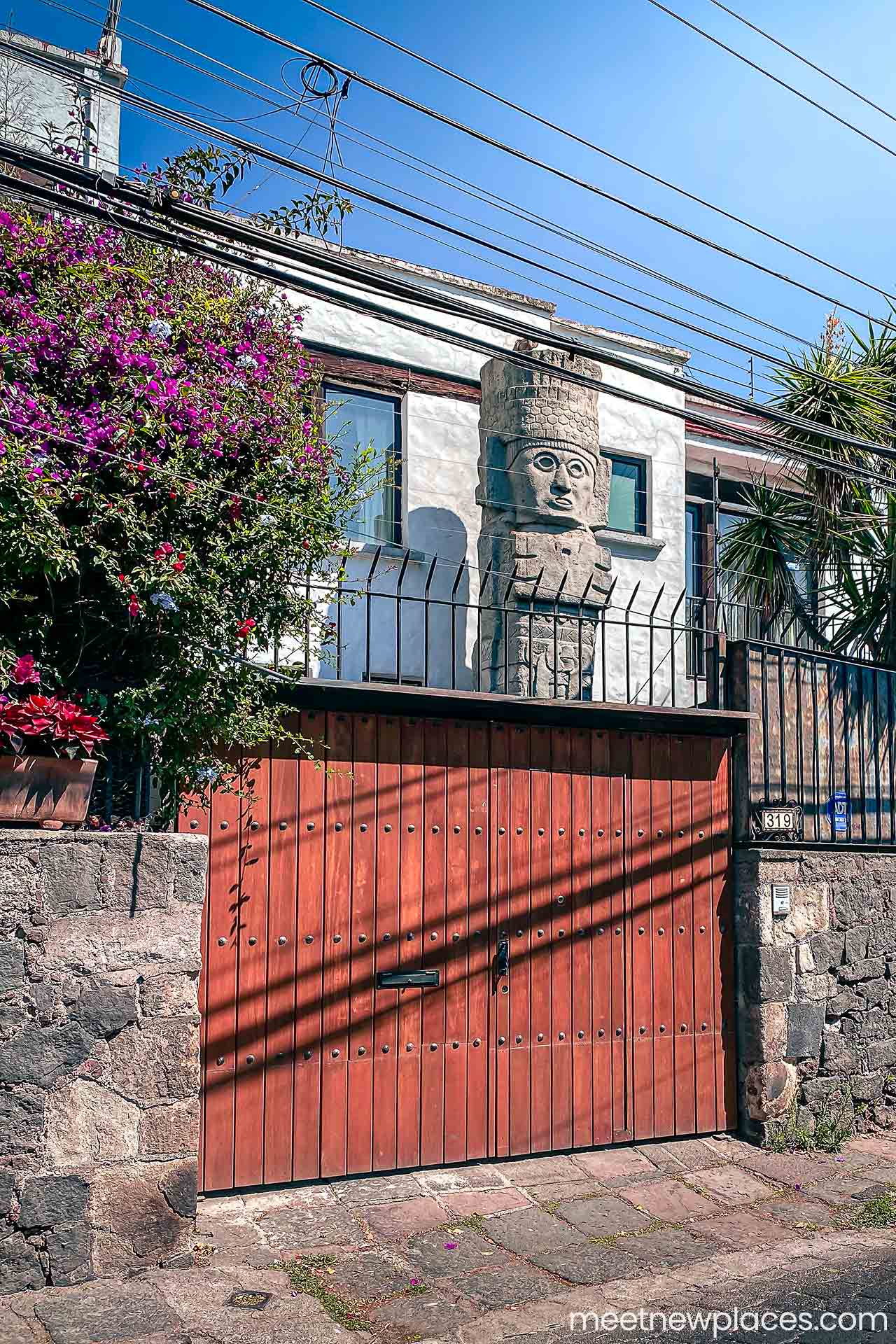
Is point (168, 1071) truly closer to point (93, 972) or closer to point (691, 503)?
point (93, 972)

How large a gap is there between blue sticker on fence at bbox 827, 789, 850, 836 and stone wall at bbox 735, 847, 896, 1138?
171 millimetres

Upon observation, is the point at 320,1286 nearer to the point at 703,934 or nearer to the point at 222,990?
the point at 222,990

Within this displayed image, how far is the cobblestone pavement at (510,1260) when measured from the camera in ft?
14.6

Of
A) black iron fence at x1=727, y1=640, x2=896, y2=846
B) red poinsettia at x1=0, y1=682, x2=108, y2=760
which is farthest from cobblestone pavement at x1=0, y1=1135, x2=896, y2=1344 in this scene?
black iron fence at x1=727, y1=640, x2=896, y2=846

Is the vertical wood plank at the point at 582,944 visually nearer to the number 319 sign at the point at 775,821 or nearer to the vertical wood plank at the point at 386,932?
the vertical wood plank at the point at 386,932

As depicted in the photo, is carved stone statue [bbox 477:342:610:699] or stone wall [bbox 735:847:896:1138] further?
carved stone statue [bbox 477:342:610:699]

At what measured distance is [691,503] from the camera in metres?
13.2

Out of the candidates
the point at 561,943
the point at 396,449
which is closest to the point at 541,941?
the point at 561,943

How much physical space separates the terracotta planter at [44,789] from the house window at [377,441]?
19.5 ft

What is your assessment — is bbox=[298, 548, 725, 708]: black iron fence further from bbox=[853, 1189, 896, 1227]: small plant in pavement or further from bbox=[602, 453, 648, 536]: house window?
bbox=[853, 1189, 896, 1227]: small plant in pavement

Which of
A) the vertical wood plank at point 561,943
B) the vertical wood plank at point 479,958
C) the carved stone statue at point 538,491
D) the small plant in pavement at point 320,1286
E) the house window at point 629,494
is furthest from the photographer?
the house window at point 629,494

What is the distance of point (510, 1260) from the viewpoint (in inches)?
205

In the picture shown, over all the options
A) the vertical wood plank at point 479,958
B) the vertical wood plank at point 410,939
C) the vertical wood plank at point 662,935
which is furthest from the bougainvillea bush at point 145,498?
the vertical wood plank at point 662,935

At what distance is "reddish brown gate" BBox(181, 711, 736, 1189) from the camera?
226 inches
